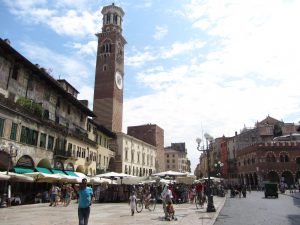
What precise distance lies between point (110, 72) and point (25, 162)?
144 feet

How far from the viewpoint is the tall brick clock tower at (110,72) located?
6312 cm

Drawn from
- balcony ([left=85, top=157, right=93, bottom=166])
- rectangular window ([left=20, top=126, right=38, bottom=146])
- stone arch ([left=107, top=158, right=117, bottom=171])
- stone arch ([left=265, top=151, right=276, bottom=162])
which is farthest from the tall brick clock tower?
rectangular window ([left=20, top=126, right=38, bottom=146])

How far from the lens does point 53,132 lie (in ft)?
96.0

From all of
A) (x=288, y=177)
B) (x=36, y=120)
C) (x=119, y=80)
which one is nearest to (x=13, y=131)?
(x=36, y=120)

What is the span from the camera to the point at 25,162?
78.7ft

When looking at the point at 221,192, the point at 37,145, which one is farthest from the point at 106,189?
the point at 221,192

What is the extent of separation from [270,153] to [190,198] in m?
38.9

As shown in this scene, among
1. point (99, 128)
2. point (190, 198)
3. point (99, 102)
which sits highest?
point (99, 102)

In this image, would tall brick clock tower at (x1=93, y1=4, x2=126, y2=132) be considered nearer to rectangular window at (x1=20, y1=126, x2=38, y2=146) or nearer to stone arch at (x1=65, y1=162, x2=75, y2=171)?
stone arch at (x1=65, y1=162, x2=75, y2=171)

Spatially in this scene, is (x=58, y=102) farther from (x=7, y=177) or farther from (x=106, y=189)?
(x=7, y=177)

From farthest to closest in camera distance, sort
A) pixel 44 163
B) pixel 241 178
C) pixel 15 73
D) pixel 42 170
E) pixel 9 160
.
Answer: pixel 241 178 < pixel 44 163 < pixel 42 170 < pixel 15 73 < pixel 9 160

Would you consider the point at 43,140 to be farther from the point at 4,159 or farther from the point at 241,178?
the point at 241,178

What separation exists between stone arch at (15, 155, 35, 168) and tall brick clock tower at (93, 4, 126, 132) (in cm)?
3583

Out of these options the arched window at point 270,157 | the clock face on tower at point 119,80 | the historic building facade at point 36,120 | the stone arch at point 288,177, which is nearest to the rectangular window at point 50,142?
the historic building facade at point 36,120
